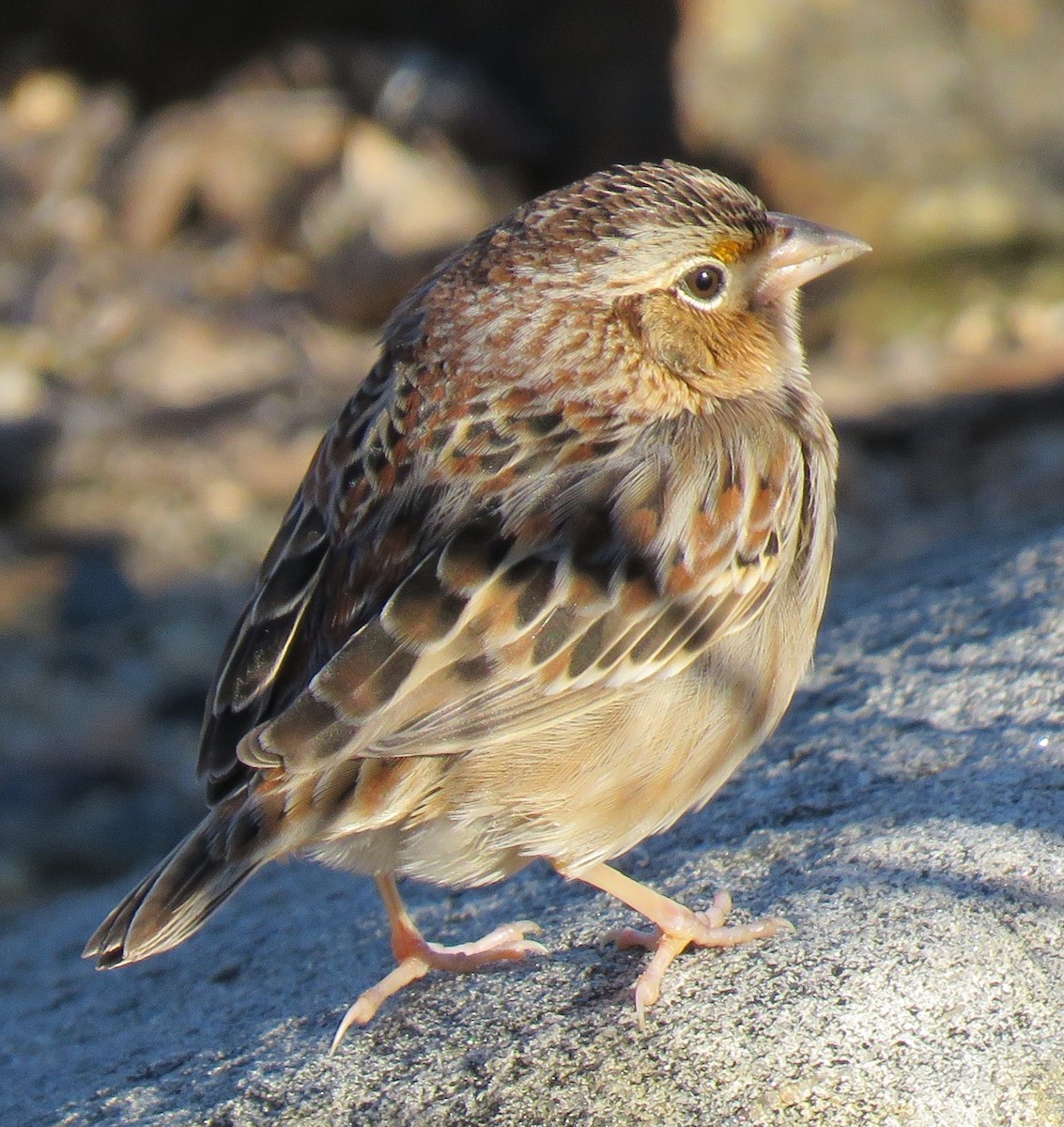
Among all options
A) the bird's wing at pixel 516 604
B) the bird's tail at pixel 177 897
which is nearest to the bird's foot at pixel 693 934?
the bird's wing at pixel 516 604

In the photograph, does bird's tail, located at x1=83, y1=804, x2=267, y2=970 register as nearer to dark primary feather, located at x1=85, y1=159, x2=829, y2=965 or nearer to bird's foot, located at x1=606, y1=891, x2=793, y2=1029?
dark primary feather, located at x1=85, y1=159, x2=829, y2=965

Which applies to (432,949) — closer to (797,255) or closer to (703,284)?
(703,284)

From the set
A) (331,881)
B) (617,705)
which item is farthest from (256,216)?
(617,705)

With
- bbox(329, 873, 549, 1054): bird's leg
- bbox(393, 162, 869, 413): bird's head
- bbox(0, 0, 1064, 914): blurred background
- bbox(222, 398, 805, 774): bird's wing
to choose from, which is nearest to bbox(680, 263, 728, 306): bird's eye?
bbox(393, 162, 869, 413): bird's head

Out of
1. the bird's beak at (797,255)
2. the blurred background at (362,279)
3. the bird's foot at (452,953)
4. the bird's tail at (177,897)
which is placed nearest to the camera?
the bird's tail at (177,897)

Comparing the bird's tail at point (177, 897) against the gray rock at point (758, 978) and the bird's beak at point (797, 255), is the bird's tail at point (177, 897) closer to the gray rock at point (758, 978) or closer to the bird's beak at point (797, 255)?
the gray rock at point (758, 978)

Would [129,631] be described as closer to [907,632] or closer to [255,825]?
[907,632]
